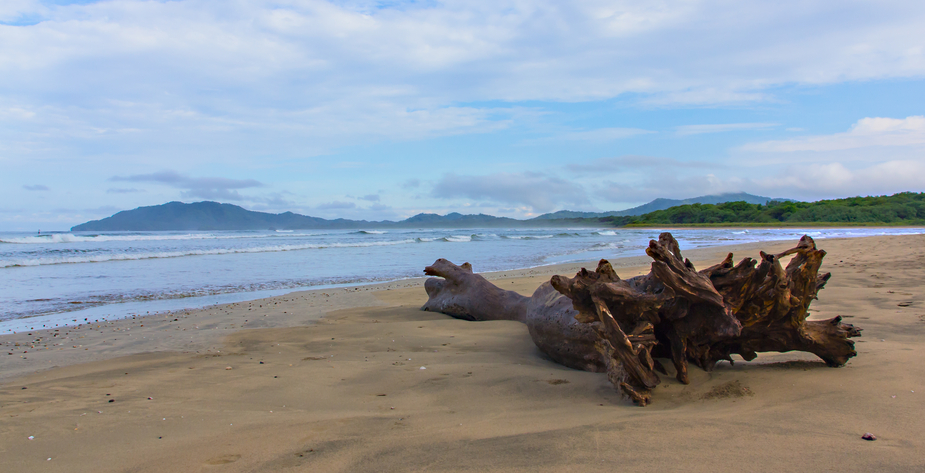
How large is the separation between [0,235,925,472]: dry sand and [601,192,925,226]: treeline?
6487cm

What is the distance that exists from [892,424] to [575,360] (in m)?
2.12

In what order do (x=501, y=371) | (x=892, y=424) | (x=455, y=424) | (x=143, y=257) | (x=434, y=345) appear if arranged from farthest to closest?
1. (x=143, y=257)
2. (x=434, y=345)
3. (x=501, y=371)
4. (x=455, y=424)
5. (x=892, y=424)

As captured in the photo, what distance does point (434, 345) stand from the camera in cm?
544

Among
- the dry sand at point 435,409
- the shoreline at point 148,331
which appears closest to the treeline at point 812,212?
the shoreline at point 148,331

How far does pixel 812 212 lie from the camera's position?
64312mm

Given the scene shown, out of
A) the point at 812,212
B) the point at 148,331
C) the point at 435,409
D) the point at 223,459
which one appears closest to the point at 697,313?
the point at 435,409

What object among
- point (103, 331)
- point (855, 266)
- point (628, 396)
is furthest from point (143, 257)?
point (855, 266)

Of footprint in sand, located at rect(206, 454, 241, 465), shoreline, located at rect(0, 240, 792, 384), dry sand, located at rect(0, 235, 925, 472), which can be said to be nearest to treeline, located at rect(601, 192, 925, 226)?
shoreline, located at rect(0, 240, 792, 384)

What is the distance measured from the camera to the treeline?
185 ft

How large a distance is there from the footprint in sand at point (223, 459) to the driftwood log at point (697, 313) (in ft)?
7.07

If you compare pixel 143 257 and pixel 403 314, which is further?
pixel 143 257

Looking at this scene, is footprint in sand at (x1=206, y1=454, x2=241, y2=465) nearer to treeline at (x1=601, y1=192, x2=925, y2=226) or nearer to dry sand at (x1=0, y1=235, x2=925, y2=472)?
dry sand at (x1=0, y1=235, x2=925, y2=472)

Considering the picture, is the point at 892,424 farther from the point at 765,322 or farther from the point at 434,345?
the point at 434,345

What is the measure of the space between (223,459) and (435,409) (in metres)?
1.30
